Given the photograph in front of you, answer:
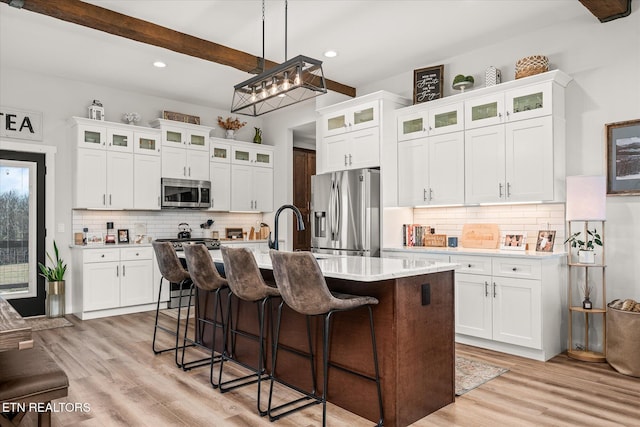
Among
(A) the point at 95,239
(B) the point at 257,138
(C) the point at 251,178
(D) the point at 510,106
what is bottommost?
(A) the point at 95,239

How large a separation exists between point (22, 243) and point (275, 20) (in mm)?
4231

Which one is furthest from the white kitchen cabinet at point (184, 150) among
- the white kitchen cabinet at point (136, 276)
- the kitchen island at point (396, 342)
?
the kitchen island at point (396, 342)

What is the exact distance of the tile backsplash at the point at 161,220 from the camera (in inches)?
239

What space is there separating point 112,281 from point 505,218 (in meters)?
4.77

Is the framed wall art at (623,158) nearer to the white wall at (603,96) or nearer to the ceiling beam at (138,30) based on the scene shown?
the white wall at (603,96)

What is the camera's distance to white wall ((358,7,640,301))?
12.8ft

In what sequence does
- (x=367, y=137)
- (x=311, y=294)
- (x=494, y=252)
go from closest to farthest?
1. (x=311, y=294)
2. (x=494, y=252)
3. (x=367, y=137)

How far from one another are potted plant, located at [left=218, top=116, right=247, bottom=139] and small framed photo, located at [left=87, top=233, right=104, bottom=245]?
249cm

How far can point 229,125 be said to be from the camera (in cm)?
729

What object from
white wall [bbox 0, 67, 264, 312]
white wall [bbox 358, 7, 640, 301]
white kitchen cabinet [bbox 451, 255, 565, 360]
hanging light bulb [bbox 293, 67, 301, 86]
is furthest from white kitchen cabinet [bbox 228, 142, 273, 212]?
white wall [bbox 358, 7, 640, 301]

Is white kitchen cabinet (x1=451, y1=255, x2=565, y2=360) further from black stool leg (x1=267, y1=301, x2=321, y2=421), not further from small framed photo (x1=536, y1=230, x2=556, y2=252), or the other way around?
black stool leg (x1=267, y1=301, x2=321, y2=421)

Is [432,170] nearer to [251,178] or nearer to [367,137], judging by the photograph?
[367,137]

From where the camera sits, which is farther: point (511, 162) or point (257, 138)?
point (257, 138)

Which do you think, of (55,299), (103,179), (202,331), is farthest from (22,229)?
(202,331)
